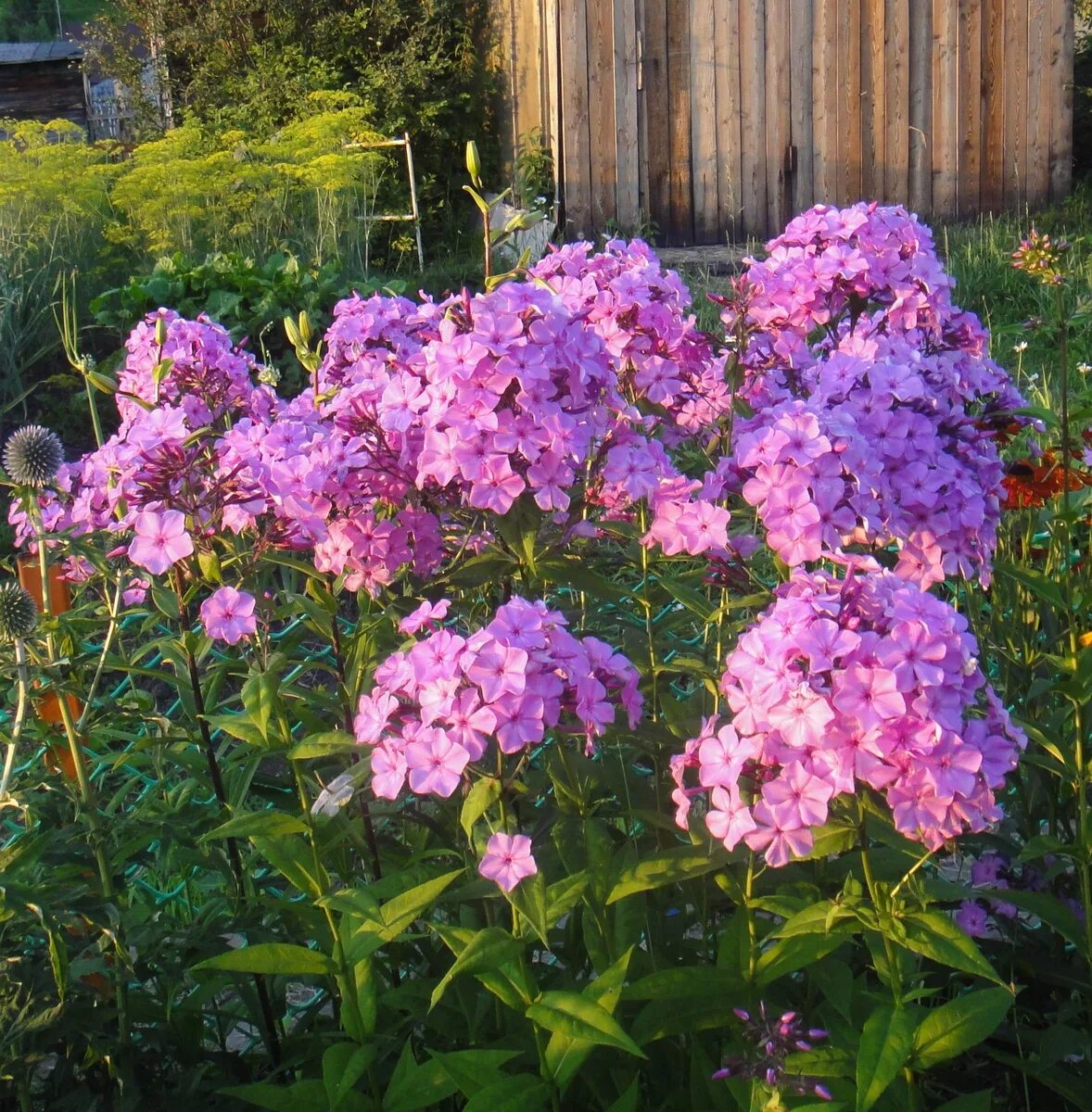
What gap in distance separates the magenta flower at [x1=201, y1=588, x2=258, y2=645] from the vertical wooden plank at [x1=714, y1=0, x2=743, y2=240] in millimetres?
8263

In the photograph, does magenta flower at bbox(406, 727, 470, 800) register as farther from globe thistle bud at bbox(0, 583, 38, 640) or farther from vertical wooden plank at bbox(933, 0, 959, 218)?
vertical wooden plank at bbox(933, 0, 959, 218)

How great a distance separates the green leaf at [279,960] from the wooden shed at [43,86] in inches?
804

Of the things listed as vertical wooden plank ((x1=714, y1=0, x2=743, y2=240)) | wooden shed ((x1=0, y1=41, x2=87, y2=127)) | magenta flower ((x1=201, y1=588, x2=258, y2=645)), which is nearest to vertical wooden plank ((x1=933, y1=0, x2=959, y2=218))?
vertical wooden plank ((x1=714, y1=0, x2=743, y2=240))

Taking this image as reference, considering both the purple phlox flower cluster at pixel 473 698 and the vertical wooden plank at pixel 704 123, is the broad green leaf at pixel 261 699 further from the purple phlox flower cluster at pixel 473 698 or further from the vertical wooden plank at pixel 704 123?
the vertical wooden plank at pixel 704 123

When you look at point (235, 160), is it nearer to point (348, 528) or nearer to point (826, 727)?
point (348, 528)

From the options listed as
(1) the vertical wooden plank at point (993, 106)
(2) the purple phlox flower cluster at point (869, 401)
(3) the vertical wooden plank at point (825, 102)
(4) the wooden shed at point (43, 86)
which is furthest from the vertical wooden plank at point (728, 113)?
(4) the wooden shed at point (43, 86)

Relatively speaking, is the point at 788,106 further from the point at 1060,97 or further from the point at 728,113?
the point at 1060,97

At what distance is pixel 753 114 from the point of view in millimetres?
9492

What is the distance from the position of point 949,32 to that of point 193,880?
8744 millimetres

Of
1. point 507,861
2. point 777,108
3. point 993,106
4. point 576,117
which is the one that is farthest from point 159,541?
point 993,106

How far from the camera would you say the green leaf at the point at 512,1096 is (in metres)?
1.54

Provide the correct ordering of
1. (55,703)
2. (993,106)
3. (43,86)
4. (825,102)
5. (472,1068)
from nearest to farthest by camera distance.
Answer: (472,1068), (55,703), (825,102), (993,106), (43,86)

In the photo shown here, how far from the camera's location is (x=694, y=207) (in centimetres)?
962

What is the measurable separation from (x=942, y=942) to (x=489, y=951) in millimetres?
491
